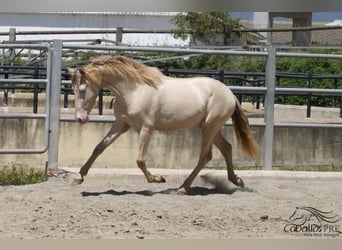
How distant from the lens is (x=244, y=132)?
5.56 meters

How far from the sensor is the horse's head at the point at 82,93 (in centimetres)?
506

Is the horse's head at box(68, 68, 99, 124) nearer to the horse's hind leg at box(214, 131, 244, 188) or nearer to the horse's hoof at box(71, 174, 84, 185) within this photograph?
the horse's hoof at box(71, 174, 84, 185)

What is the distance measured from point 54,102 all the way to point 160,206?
2327 mm

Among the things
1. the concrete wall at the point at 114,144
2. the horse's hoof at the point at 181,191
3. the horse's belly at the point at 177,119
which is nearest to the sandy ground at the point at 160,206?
the horse's hoof at the point at 181,191

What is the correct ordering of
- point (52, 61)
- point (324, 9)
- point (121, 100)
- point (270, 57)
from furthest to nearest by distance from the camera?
point (270, 57)
point (52, 61)
point (121, 100)
point (324, 9)

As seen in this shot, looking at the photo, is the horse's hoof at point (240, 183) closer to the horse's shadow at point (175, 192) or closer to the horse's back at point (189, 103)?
the horse's shadow at point (175, 192)

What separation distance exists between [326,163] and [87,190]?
12.9ft

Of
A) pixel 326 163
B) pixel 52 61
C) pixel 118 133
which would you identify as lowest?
pixel 326 163

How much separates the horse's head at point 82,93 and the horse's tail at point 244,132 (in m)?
1.33

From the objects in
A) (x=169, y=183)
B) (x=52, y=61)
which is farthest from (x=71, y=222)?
(x=52, y=61)

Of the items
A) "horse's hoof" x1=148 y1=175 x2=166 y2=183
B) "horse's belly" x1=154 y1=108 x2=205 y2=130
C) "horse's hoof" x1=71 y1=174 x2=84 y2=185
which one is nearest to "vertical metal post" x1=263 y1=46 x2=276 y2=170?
"horse's belly" x1=154 y1=108 x2=205 y2=130

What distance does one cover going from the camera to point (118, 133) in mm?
5219

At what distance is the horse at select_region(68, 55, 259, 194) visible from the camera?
5102 millimetres

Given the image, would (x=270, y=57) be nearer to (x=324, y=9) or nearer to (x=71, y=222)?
(x=71, y=222)
